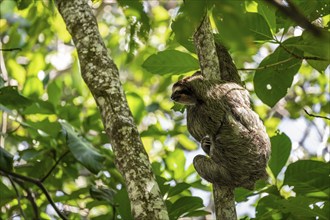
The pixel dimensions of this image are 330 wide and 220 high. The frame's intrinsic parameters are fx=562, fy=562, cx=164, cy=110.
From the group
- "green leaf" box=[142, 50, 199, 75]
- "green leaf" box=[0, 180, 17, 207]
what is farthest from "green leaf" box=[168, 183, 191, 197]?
"green leaf" box=[0, 180, 17, 207]

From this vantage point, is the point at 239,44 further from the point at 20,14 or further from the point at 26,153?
the point at 20,14

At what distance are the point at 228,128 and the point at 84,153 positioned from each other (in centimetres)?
137

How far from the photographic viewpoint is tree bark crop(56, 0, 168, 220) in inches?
126

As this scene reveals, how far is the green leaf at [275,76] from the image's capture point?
13.9 feet

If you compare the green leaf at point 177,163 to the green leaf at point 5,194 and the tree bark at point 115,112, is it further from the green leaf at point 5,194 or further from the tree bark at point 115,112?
the tree bark at point 115,112

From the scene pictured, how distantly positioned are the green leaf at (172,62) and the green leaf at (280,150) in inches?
→ 36.2

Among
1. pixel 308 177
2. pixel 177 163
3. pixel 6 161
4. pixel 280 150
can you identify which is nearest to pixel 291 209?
pixel 308 177

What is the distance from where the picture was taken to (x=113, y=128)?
351 centimetres

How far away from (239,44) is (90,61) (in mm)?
2672

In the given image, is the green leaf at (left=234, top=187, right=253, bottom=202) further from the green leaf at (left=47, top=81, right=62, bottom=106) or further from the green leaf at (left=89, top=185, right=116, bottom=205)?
the green leaf at (left=47, top=81, right=62, bottom=106)

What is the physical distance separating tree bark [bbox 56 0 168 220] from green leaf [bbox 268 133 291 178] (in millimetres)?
1544

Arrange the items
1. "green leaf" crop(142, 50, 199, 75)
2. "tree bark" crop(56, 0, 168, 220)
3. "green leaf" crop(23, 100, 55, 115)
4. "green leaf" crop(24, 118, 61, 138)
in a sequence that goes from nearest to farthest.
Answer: "tree bark" crop(56, 0, 168, 220)
"green leaf" crop(142, 50, 199, 75)
"green leaf" crop(24, 118, 61, 138)
"green leaf" crop(23, 100, 55, 115)

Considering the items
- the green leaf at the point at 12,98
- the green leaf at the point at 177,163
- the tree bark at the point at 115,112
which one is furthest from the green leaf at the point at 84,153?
the green leaf at the point at 177,163

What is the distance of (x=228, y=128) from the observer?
411cm
